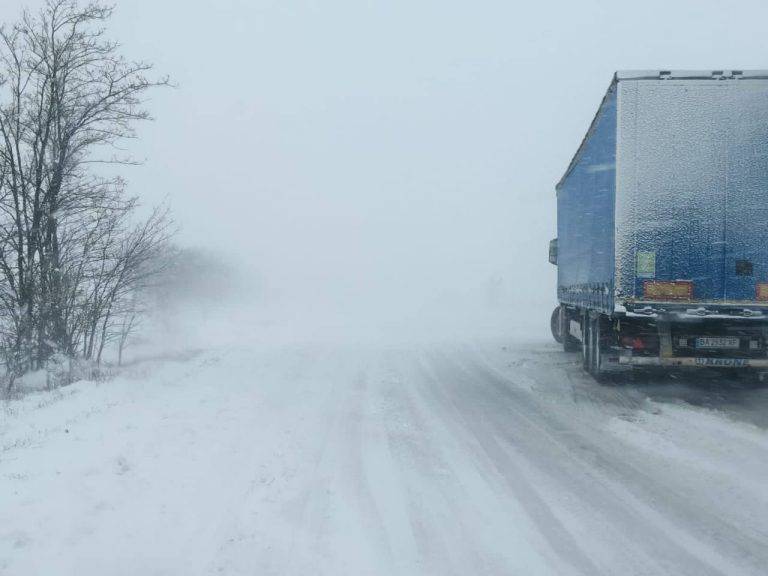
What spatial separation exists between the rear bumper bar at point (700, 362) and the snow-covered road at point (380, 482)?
477 mm

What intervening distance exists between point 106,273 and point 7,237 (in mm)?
1994

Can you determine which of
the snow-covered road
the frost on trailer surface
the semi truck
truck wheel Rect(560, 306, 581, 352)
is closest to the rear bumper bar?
the semi truck

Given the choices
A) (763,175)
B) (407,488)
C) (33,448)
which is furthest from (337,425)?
(763,175)

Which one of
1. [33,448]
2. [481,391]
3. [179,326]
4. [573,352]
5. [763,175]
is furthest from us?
[179,326]

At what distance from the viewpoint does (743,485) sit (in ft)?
19.0

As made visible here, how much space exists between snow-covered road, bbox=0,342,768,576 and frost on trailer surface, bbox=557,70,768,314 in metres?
1.89

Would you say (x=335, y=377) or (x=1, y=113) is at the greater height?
(x=1, y=113)

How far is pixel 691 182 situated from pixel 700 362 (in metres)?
2.72

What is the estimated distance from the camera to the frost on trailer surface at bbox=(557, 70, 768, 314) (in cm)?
948

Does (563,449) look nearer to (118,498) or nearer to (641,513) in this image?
(641,513)

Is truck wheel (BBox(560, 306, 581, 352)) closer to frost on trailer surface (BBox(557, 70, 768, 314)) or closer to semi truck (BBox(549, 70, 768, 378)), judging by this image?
semi truck (BBox(549, 70, 768, 378))

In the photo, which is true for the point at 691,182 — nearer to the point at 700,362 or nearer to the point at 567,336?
the point at 700,362

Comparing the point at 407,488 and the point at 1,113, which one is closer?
the point at 407,488

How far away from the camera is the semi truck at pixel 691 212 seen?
9.49m
